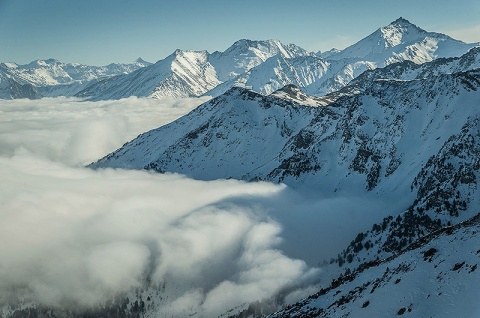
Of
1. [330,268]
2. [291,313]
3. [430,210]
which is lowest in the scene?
[330,268]

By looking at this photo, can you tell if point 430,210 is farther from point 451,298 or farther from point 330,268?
point 451,298

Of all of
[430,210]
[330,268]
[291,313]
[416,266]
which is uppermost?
[416,266]

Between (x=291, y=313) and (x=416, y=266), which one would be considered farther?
(x=291, y=313)

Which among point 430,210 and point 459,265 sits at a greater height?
point 459,265

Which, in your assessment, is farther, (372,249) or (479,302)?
(372,249)

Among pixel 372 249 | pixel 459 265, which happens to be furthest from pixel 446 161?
pixel 459 265

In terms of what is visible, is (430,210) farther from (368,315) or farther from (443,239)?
(368,315)

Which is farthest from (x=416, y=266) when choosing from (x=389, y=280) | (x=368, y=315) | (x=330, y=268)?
(x=330, y=268)

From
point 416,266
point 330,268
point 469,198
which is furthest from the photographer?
point 330,268

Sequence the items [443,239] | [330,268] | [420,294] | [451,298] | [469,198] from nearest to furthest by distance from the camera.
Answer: [451,298]
[420,294]
[443,239]
[469,198]
[330,268]
